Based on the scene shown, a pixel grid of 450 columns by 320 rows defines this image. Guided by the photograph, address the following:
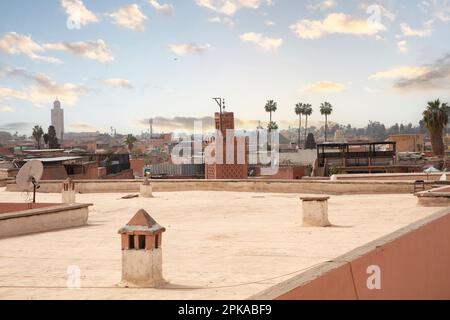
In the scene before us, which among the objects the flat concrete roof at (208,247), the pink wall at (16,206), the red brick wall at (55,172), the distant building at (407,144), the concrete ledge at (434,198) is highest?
the distant building at (407,144)

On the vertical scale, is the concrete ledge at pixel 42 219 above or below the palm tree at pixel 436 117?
below

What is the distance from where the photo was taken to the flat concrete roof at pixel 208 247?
26.2 feet

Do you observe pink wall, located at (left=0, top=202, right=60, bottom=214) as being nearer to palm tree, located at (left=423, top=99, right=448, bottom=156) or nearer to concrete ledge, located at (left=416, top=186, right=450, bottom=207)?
concrete ledge, located at (left=416, top=186, right=450, bottom=207)

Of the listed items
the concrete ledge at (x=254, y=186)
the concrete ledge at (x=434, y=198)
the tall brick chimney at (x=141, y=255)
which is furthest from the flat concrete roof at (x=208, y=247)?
the concrete ledge at (x=254, y=186)

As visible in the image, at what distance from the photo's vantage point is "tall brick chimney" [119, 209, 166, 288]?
7867mm

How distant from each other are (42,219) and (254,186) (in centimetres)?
1359

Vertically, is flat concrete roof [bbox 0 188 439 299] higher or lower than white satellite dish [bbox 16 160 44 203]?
lower

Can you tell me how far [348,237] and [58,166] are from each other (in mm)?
37507

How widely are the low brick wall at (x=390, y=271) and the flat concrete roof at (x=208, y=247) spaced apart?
4.75 feet

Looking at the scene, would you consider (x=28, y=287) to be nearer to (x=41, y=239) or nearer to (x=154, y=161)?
(x=41, y=239)

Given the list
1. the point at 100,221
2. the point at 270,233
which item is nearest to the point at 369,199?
the point at 270,233

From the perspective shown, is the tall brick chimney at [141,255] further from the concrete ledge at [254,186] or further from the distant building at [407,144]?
the distant building at [407,144]

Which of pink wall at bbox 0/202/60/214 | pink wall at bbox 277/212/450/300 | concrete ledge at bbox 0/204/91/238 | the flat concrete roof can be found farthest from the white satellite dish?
pink wall at bbox 277/212/450/300

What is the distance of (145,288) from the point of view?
7.92m
